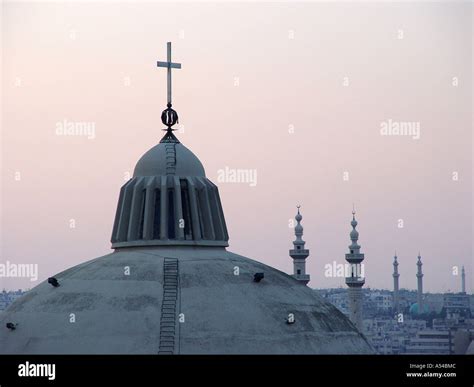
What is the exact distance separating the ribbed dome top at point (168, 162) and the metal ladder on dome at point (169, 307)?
23.3 feet

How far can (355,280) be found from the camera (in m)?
149

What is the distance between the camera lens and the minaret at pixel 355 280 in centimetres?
14730

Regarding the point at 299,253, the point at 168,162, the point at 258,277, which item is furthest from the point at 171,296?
the point at 299,253

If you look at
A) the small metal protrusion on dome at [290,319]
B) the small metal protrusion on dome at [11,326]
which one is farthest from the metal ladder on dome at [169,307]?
the small metal protrusion on dome at [11,326]

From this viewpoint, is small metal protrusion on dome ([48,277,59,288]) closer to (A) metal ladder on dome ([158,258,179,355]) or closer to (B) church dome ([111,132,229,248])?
→ (B) church dome ([111,132,229,248])

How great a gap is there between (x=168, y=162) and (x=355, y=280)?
65.0m

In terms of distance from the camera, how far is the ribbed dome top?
8756cm

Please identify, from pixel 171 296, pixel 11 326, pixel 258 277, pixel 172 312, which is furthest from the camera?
pixel 258 277

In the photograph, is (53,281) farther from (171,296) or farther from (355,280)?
(355,280)
